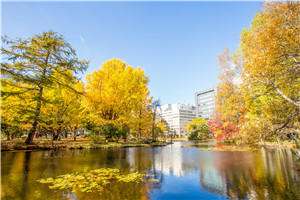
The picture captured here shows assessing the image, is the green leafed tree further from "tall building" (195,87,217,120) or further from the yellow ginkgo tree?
"tall building" (195,87,217,120)

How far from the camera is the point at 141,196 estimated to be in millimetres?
3939

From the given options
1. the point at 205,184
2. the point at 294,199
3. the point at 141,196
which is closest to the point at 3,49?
the point at 141,196

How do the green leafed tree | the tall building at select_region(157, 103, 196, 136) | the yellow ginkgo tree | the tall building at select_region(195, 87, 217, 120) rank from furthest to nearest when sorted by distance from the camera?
the tall building at select_region(157, 103, 196, 136) < the tall building at select_region(195, 87, 217, 120) < the yellow ginkgo tree < the green leafed tree

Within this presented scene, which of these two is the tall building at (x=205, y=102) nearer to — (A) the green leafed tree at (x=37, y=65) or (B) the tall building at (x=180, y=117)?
(B) the tall building at (x=180, y=117)

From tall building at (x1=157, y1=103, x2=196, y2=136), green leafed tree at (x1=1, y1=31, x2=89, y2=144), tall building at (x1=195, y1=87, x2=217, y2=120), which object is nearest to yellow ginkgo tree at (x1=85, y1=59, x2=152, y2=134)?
green leafed tree at (x1=1, y1=31, x2=89, y2=144)

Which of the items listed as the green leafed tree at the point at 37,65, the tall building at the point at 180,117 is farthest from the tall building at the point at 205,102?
the green leafed tree at the point at 37,65

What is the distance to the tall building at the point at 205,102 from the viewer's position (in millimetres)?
103688

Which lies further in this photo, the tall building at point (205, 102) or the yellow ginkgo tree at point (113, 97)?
the tall building at point (205, 102)

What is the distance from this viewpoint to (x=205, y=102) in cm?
10850

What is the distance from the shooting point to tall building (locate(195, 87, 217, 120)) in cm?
10369

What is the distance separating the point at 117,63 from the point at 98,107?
367 inches

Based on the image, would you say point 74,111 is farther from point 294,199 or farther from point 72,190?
point 294,199

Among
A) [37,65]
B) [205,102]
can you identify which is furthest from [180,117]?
[37,65]

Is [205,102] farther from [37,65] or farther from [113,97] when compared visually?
[37,65]
